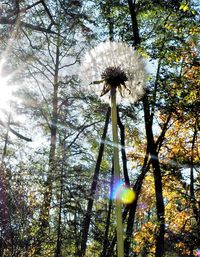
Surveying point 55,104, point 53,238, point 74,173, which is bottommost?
point 53,238

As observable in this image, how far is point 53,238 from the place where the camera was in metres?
9.34

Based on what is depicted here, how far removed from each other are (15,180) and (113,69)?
5.55 metres

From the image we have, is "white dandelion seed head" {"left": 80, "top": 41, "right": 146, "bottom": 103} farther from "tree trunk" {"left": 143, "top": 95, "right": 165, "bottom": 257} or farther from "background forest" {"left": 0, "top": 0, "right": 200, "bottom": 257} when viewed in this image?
"tree trunk" {"left": 143, "top": 95, "right": 165, "bottom": 257}

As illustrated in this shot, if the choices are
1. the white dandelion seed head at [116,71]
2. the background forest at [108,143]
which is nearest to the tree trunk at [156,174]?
the background forest at [108,143]

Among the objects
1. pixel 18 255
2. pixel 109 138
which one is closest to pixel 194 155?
pixel 109 138

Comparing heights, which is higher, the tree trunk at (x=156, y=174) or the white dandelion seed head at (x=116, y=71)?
the tree trunk at (x=156, y=174)

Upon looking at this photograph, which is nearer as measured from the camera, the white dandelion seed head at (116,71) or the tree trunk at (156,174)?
the white dandelion seed head at (116,71)

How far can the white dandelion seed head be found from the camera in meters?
3.70

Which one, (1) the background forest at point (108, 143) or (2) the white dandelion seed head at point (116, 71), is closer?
(2) the white dandelion seed head at point (116, 71)

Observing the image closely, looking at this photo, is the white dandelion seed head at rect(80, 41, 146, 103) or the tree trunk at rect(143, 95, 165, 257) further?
the tree trunk at rect(143, 95, 165, 257)

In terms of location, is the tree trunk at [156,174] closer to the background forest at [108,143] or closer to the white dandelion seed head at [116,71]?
the background forest at [108,143]

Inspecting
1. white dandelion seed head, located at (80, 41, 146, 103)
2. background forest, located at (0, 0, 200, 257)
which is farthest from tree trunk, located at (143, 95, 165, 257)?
white dandelion seed head, located at (80, 41, 146, 103)

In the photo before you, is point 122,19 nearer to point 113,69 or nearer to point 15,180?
point 15,180

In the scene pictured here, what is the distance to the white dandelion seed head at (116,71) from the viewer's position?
3.70 m
